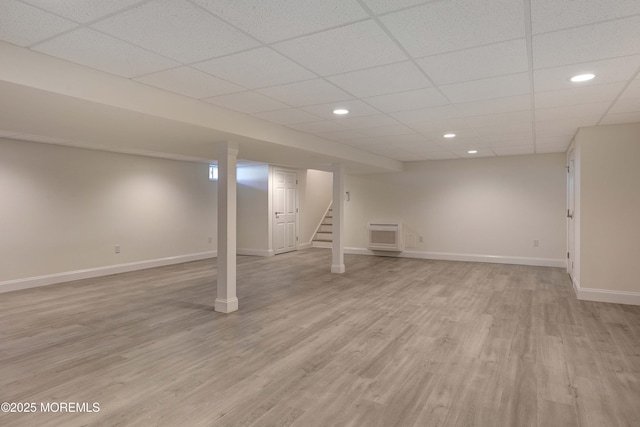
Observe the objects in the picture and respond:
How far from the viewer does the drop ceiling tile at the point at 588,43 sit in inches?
80.8

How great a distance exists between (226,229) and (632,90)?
422 centimetres

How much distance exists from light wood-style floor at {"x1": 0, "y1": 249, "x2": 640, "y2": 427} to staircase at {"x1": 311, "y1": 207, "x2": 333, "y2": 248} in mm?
4929

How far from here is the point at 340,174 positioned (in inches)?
270

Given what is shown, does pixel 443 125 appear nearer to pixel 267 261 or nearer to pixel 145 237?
pixel 267 261

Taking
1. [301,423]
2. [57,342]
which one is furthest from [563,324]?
[57,342]

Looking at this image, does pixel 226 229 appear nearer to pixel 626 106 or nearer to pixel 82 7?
pixel 82 7

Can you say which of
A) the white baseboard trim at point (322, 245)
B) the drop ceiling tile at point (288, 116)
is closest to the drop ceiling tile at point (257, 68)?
the drop ceiling tile at point (288, 116)

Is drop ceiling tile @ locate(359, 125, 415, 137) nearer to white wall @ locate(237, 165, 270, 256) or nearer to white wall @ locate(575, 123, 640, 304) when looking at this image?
white wall @ locate(575, 123, 640, 304)

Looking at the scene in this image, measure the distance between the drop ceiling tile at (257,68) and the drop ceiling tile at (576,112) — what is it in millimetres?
2725

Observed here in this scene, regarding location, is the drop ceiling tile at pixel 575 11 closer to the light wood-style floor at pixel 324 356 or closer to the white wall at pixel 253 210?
the light wood-style floor at pixel 324 356

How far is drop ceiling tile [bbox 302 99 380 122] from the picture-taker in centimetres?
357

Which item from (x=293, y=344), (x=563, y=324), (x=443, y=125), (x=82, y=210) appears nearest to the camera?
(x=293, y=344)

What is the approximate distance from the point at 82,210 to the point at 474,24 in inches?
256

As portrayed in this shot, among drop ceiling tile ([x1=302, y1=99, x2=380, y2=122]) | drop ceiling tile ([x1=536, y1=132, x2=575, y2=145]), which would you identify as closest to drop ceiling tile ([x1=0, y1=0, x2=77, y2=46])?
drop ceiling tile ([x1=302, y1=99, x2=380, y2=122])
